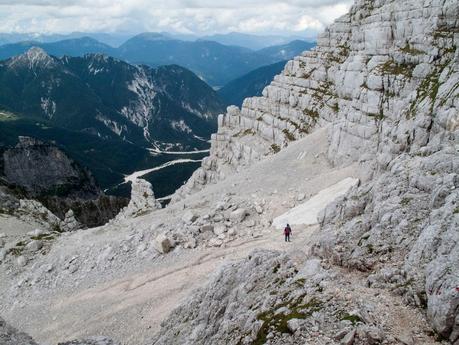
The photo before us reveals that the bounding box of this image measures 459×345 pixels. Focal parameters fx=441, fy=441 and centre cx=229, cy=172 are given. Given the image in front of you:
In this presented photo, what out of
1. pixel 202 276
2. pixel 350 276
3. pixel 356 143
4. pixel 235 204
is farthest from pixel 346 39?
pixel 350 276

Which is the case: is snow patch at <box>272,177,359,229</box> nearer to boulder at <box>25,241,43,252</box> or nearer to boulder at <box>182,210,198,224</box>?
boulder at <box>182,210,198,224</box>

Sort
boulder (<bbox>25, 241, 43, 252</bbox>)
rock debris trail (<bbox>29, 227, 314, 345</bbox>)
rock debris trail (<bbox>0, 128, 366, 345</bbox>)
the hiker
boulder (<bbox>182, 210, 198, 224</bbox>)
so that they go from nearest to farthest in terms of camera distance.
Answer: rock debris trail (<bbox>29, 227, 314, 345</bbox>) < rock debris trail (<bbox>0, 128, 366, 345</bbox>) < the hiker < boulder (<bbox>182, 210, 198, 224</bbox>) < boulder (<bbox>25, 241, 43, 252</bbox>)

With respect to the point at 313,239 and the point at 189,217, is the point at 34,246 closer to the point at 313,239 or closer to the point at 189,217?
the point at 189,217

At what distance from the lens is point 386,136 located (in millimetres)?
45969

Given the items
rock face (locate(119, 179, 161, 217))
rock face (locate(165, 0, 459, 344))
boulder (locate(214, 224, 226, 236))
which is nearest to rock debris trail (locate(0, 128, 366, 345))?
boulder (locate(214, 224, 226, 236))

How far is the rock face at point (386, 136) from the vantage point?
19406 mm

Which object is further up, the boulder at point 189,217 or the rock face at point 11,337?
the rock face at point 11,337

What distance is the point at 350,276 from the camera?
21.7 metres

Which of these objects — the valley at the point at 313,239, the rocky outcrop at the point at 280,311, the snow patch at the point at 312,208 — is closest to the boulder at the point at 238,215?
the valley at the point at 313,239

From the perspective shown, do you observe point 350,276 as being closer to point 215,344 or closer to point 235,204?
point 215,344

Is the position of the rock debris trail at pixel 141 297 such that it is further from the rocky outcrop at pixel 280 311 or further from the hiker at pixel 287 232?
the rocky outcrop at pixel 280 311

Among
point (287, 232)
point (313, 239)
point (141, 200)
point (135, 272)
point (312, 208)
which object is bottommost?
point (141, 200)

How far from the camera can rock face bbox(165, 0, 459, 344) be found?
19406 mm

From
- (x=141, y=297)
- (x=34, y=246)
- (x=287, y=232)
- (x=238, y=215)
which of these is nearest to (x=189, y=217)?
(x=238, y=215)
